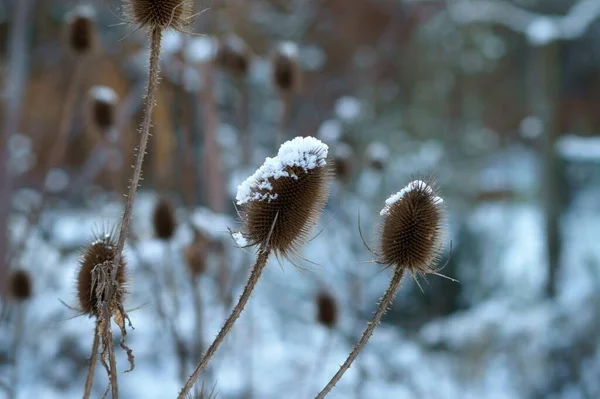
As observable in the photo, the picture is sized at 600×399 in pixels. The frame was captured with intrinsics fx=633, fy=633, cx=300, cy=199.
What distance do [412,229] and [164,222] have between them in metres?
1.45

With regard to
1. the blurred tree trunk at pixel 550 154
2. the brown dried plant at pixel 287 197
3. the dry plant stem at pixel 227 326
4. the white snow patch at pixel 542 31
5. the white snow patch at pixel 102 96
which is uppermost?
the white snow patch at pixel 542 31

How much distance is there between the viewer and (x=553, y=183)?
523cm

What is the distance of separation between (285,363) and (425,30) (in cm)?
416

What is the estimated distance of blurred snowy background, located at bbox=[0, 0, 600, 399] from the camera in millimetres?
3693

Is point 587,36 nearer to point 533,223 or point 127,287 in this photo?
point 533,223

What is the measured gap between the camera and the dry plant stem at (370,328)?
0.82 m

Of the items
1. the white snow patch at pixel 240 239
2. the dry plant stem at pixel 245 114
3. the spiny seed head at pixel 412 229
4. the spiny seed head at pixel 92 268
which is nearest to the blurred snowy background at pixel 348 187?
the dry plant stem at pixel 245 114

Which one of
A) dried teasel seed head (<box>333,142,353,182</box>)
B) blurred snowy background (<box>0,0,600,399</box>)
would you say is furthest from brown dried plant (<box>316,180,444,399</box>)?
dried teasel seed head (<box>333,142,353,182</box>)

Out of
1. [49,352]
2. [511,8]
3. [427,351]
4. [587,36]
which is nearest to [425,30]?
[511,8]

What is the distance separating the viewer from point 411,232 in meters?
1.01

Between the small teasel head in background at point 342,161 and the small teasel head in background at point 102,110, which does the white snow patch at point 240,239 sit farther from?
the small teasel head in background at point 342,161

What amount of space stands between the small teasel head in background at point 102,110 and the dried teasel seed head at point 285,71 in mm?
698

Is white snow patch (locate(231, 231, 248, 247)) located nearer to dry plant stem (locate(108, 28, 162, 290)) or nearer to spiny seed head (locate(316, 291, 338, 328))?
dry plant stem (locate(108, 28, 162, 290))

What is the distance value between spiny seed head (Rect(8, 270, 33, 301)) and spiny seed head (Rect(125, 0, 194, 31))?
1.68m
